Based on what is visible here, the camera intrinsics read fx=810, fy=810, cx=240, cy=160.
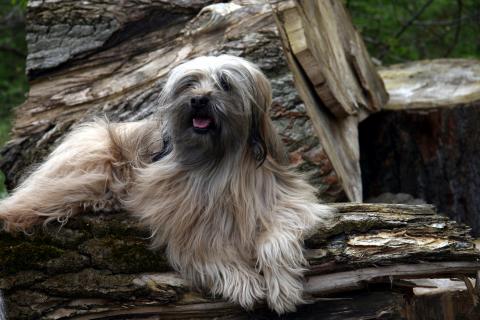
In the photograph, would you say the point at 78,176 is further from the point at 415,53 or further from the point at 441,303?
the point at 415,53

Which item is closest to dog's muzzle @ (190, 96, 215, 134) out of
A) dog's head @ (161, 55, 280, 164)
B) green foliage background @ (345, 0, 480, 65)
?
dog's head @ (161, 55, 280, 164)

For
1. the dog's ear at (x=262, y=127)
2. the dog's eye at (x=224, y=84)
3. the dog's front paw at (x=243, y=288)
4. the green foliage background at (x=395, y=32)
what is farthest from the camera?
the green foliage background at (x=395, y=32)

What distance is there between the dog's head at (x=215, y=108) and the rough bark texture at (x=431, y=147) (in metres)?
3.07

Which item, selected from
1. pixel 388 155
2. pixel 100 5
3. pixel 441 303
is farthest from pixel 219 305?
pixel 388 155

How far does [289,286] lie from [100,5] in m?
2.72

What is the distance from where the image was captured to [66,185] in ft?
15.3

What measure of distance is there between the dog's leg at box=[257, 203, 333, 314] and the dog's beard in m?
0.51

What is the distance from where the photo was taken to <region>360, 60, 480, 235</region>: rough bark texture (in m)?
7.05

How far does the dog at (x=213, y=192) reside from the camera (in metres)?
4.29

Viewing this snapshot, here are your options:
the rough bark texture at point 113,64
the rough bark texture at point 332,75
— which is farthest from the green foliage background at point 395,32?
the rough bark texture at point 113,64

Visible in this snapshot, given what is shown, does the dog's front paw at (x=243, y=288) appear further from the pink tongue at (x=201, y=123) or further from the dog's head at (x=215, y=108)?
the pink tongue at (x=201, y=123)

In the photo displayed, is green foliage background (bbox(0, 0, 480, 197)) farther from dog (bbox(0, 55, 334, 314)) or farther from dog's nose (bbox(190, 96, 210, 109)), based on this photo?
dog's nose (bbox(190, 96, 210, 109))

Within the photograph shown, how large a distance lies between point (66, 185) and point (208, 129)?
94 centimetres

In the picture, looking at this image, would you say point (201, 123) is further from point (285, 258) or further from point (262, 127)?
point (285, 258)
